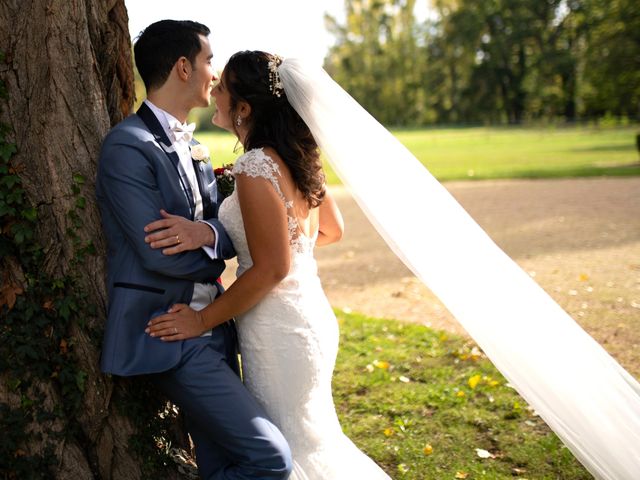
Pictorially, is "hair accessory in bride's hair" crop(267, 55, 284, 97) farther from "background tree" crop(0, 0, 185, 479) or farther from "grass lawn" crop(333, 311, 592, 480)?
"grass lawn" crop(333, 311, 592, 480)

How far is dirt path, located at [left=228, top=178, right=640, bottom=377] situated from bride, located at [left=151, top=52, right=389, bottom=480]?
131 inches

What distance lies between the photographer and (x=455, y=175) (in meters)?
20.5

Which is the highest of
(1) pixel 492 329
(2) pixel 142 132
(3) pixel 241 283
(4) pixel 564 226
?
(2) pixel 142 132

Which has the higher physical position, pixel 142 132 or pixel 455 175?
pixel 142 132

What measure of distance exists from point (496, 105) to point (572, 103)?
7.32m

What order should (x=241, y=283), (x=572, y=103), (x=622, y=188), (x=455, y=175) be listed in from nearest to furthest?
1. (x=241, y=283)
2. (x=622, y=188)
3. (x=455, y=175)
4. (x=572, y=103)

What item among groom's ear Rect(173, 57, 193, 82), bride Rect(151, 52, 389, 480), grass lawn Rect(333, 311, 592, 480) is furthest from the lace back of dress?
grass lawn Rect(333, 311, 592, 480)

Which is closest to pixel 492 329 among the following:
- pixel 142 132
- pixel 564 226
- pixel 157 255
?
pixel 157 255

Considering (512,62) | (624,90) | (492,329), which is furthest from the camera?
(512,62)

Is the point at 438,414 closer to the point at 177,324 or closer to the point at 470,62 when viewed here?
the point at 177,324

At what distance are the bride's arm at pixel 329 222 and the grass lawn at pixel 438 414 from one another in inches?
56.6

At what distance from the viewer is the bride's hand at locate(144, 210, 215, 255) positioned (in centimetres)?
270

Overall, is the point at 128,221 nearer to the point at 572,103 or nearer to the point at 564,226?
the point at 564,226

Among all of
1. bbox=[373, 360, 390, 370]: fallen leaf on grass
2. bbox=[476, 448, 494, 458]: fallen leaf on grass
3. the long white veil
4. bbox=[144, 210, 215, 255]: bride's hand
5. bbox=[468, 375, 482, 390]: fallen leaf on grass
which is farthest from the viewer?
bbox=[373, 360, 390, 370]: fallen leaf on grass
